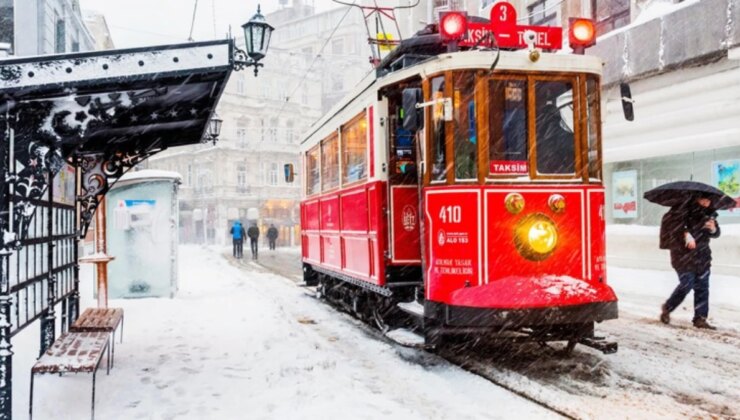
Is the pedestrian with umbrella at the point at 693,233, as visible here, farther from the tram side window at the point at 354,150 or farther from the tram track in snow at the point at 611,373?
the tram side window at the point at 354,150

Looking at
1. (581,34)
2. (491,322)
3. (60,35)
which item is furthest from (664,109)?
(60,35)

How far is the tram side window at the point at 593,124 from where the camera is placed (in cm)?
719

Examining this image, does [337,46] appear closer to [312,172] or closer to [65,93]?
[312,172]

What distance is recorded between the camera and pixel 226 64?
511cm

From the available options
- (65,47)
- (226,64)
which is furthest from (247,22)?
(65,47)

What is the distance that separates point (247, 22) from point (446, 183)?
243cm

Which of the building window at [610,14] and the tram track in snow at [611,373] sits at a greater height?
the building window at [610,14]

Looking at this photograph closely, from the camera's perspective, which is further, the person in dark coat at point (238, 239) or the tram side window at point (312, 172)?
the person in dark coat at point (238, 239)

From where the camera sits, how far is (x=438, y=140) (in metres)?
7.06

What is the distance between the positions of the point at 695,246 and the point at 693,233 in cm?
22

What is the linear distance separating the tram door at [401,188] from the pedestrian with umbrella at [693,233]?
378cm

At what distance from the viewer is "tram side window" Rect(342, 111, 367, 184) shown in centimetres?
858

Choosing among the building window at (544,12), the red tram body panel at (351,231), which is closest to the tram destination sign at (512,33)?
the red tram body panel at (351,231)

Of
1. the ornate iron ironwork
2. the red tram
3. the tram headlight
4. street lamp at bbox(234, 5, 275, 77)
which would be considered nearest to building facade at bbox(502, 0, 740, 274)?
the red tram
